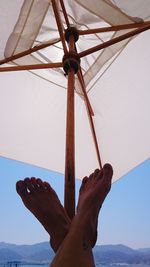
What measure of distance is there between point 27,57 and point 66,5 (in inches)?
19.0

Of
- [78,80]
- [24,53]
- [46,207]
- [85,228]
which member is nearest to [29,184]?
[46,207]

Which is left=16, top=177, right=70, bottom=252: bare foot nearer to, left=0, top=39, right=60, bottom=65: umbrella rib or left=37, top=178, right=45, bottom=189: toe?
left=37, top=178, right=45, bottom=189: toe

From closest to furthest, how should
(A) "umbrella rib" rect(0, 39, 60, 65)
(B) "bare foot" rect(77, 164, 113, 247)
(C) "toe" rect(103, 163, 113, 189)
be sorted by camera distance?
1. (B) "bare foot" rect(77, 164, 113, 247)
2. (C) "toe" rect(103, 163, 113, 189)
3. (A) "umbrella rib" rect(0, 39, 60, 65)

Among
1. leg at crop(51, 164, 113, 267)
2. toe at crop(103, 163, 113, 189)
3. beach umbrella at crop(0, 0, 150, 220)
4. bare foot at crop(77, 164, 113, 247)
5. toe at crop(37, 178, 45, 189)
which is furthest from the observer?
beach umbrella at crop(0, 0, 150, 220)

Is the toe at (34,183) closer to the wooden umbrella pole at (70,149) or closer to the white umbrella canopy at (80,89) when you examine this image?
the wooden umbrella pole at (70,149)

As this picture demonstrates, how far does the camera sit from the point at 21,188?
3.91ft

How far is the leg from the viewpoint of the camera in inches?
28.6

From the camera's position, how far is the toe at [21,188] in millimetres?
1171

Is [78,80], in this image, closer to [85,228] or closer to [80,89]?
[80,89]

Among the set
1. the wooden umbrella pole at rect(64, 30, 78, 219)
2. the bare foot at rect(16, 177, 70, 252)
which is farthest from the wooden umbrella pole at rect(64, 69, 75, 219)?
the bare foot at rect(16, 177, 70, 252)

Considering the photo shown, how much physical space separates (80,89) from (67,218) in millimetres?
1468

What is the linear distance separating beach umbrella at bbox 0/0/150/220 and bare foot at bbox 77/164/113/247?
1.47 ft

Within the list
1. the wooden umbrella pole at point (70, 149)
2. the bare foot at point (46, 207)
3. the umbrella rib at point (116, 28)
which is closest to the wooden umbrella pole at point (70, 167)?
the wooden umbrella pole at point (70, 149)

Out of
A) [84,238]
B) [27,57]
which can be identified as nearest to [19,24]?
[27,57]
